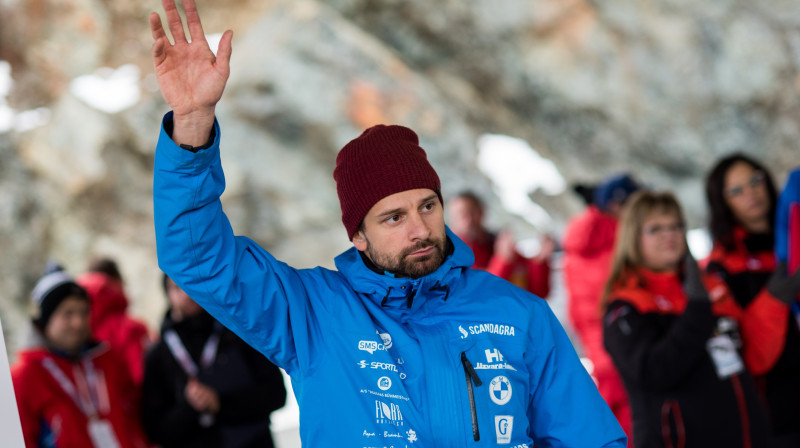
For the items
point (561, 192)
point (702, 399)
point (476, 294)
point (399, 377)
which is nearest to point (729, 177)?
point (702, 399)

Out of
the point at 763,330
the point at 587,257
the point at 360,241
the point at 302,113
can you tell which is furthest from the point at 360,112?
the point at 360,241

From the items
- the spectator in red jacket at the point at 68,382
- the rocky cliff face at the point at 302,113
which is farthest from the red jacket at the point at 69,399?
the rocky cliff face at the point at 302,113

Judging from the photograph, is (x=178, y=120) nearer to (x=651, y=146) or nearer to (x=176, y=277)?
(x=176, y=277)

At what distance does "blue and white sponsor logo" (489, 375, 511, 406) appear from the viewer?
1.37 m

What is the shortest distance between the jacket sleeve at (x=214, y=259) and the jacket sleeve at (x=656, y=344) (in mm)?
1160

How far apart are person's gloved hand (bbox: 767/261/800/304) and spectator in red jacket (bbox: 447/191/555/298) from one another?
153 cm

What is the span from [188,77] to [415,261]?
1.73ft

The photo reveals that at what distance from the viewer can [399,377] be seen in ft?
4.44

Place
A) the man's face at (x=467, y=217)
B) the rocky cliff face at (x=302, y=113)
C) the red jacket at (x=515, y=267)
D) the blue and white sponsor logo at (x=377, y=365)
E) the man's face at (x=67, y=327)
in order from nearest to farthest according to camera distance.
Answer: the blue and white sponsor logo at (x=377, y=365), the man's face at (x=67, y=327), the red jacket at (x=515, y=267), the man's face at (x=467, y=217), the rocky cliff face at (x=302, y=113)

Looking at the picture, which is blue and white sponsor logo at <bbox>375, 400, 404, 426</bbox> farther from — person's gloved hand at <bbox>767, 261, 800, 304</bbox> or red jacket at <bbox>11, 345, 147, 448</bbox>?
red jacket at <bbox>11, 345, 147, 448</bbox>

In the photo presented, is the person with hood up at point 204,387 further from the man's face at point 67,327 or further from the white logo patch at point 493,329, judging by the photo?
the white logo patch at point 493,329

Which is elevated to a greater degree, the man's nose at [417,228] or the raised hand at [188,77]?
the raised hand at [188,77]

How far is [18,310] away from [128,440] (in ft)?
27.3

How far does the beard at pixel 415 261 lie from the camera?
56.4 inches
